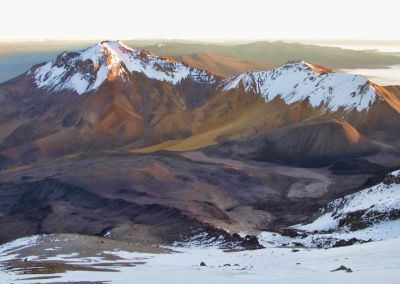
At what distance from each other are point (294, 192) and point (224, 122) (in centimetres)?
6380

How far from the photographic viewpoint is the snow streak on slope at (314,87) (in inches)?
6890

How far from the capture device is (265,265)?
1590 inches

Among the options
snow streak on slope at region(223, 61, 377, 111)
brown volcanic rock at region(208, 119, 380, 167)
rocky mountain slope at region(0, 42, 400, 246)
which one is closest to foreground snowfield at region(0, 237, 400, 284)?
rocky mountain slope at region(0, 42, 400, 246)

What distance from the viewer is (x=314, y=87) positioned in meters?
182

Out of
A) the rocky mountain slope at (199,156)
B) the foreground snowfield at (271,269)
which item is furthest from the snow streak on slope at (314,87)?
the foreground snowfield at (271,269)

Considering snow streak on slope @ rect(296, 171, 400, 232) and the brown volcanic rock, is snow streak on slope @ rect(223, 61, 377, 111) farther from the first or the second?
snow streak on slope @ rect(296, 171, 400, 232)

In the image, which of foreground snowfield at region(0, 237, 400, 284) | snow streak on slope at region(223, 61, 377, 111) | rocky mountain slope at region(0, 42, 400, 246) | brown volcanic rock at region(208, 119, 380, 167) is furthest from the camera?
snow streak on slope at region(223, 61, 377, 111)

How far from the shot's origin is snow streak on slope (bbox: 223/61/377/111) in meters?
175

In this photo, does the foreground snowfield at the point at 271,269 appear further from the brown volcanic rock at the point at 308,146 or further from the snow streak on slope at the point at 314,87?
the snow streak on slope at the point at 314,87

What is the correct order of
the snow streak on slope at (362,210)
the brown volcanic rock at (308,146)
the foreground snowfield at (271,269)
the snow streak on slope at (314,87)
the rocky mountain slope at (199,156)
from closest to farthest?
1. the foreground snowfield at (271,269)
2. the snow streak on slope at (362,210)
3. the rocky mountain slope at (199,156)
4. the brown volcanic rock at (308,146)
5. the snow streak on slope at (314,87)

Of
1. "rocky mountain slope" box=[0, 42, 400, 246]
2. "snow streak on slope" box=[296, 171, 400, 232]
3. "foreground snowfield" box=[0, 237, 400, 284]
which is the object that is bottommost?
"rocky mountain slope" box=[0, 42, 400, 246]

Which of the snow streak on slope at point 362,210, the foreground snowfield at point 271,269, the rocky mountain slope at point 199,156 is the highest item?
the foreground snowfield at point 271,269

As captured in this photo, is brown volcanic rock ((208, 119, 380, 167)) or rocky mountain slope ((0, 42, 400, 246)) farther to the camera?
brown volcanic rock ((208, 119, 380, 167))

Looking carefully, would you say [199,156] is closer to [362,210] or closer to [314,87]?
[314,87]
